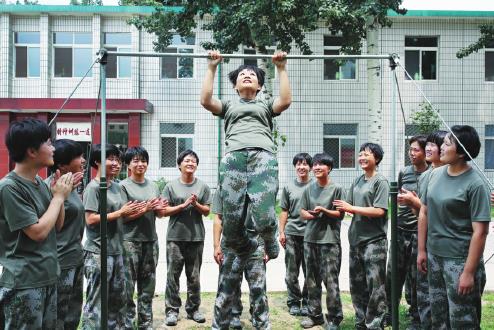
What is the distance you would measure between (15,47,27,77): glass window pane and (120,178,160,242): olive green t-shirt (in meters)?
12.0

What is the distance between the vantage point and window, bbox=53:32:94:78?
14539 mm

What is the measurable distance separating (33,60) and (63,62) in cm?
82

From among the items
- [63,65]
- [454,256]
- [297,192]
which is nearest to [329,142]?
[63,65]

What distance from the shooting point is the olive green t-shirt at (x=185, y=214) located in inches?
173

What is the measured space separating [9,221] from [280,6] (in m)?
8.33

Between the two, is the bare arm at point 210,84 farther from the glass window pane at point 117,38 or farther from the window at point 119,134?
the glass window pane at point 117,38

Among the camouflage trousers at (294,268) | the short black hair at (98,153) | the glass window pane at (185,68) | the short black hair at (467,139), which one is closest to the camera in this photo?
the short black hair at (467,139)

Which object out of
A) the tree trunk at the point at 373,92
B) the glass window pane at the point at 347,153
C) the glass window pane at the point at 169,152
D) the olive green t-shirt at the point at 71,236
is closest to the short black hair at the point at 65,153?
the olive green t-shirt at the point at 71,236

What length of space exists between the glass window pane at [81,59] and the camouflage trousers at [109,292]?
1190 cm

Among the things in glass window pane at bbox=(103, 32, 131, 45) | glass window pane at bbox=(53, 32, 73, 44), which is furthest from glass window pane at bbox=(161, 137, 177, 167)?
glass window pane at bbox=(53, 32, 73, 44)

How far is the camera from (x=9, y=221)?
7.82 ft

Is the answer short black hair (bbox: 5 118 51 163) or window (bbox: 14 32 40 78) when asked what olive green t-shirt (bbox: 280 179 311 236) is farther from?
window (bbox: 14 32 40 78)

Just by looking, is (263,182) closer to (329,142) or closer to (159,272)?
(159,272)

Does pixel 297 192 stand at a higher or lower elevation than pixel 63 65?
lower
